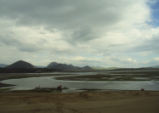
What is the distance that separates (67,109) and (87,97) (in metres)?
4.63

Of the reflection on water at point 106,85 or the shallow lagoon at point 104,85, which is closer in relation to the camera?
the shallow lagoon at point 104,85

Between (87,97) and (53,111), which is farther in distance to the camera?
(87,97)

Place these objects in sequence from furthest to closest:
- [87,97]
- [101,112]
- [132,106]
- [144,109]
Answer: [87,97] < [132,106] < [144,109] < [101,112]

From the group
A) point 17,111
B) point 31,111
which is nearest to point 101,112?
point 31,111

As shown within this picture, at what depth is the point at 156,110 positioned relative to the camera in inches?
451

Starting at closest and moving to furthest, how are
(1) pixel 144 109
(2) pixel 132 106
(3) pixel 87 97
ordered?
(1) pixel 144 109, (2) pixel 132 106, (3) pixel 87 97

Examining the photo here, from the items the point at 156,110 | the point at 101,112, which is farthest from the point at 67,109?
the point at 156,110

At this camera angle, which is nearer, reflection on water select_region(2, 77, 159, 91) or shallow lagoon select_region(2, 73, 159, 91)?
shallow lagoon select_region(2, 73, 159, 91)

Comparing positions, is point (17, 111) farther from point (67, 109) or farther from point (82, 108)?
point (82, 108)

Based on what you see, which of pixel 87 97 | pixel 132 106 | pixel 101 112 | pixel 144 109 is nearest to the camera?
pixel 101 112

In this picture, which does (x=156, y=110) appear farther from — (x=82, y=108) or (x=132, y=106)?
(x=82, y=108)

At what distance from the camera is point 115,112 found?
11.0m

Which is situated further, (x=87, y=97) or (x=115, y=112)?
(x=87, y=97)

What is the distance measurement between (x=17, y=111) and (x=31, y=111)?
1101mm
